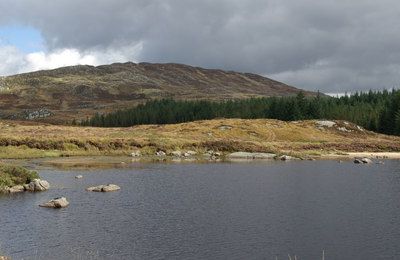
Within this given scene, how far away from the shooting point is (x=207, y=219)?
4384 centimetres

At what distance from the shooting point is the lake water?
33719mm

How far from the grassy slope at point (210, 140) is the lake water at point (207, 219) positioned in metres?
38.4

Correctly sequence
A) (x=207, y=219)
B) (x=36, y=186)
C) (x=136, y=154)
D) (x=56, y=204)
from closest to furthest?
(x=207, y=219) < (x=56, y=204) < (x=36, y=186) < (x=136, y=154)

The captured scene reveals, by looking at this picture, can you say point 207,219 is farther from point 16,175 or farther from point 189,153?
point 189,153

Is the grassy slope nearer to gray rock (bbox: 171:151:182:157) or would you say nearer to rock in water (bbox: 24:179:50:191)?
gray rock (bbox: 171:151:182:157)

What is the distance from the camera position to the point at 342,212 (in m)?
47.4

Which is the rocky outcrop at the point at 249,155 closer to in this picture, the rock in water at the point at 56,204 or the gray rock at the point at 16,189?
the gray rock at the point at 16,189

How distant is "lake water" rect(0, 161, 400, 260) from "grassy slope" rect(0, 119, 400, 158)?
1514 inches

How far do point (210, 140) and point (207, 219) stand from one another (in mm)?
83103

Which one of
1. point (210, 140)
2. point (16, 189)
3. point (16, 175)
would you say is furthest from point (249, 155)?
point (16, 189)

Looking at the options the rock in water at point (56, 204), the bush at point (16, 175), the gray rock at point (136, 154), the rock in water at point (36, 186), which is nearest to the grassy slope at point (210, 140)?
the gray rock at point (136, 154)

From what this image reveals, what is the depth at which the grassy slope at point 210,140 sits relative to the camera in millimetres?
110213

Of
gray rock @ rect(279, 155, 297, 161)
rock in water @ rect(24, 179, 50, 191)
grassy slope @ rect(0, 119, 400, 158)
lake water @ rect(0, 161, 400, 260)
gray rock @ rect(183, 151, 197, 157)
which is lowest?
lake water @ rect(0, 161, 400, 260)

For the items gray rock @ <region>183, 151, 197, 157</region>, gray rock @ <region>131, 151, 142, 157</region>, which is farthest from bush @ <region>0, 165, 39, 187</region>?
gray rock @ <region>183, 151, 197, 157</region>
